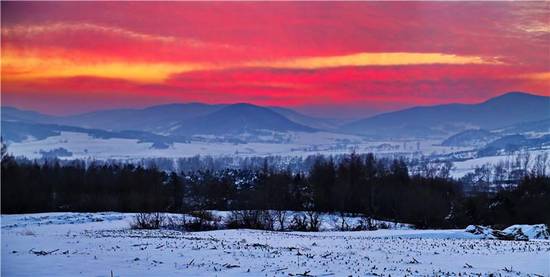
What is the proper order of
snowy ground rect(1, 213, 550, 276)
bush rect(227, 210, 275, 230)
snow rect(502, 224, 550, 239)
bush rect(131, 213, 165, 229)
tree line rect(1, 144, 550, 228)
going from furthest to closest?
tree line rect(1, 144, 550, 228)
bush rect(227, 210, 275, 230)
bush rect(131, 213, 165, 229)
snow rect(502, 224, 550, 239)
snowy ground rect(1, 213, 550, 276)

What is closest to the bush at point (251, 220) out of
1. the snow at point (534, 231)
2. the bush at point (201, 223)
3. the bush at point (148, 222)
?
the bush at point (201, 223)

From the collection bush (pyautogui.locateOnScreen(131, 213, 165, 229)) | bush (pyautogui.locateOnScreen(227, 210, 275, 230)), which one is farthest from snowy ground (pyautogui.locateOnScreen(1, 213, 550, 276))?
bush (pyautogui.locateOnScreen(227, 210, 275, 230))

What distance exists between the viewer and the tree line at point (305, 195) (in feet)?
226

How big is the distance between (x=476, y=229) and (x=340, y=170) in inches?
1968

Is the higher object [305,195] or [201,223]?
[305,195]

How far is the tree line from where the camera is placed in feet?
226

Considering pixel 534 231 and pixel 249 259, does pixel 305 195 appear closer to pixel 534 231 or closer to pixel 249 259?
pixel 534 231

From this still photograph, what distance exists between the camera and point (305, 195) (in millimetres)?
83875

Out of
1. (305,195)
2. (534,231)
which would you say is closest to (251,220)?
(534,231)

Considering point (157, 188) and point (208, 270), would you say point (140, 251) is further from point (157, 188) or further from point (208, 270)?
point (157, 188)

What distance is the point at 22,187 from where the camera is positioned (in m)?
69.5

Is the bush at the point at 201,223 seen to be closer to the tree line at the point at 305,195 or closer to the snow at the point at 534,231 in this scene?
the tree line at the point at 305,195

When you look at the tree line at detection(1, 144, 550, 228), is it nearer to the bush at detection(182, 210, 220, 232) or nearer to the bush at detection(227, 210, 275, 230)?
the bush at detection(227, 210, 275, 230)

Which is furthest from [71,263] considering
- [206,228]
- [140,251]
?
[206,228]
